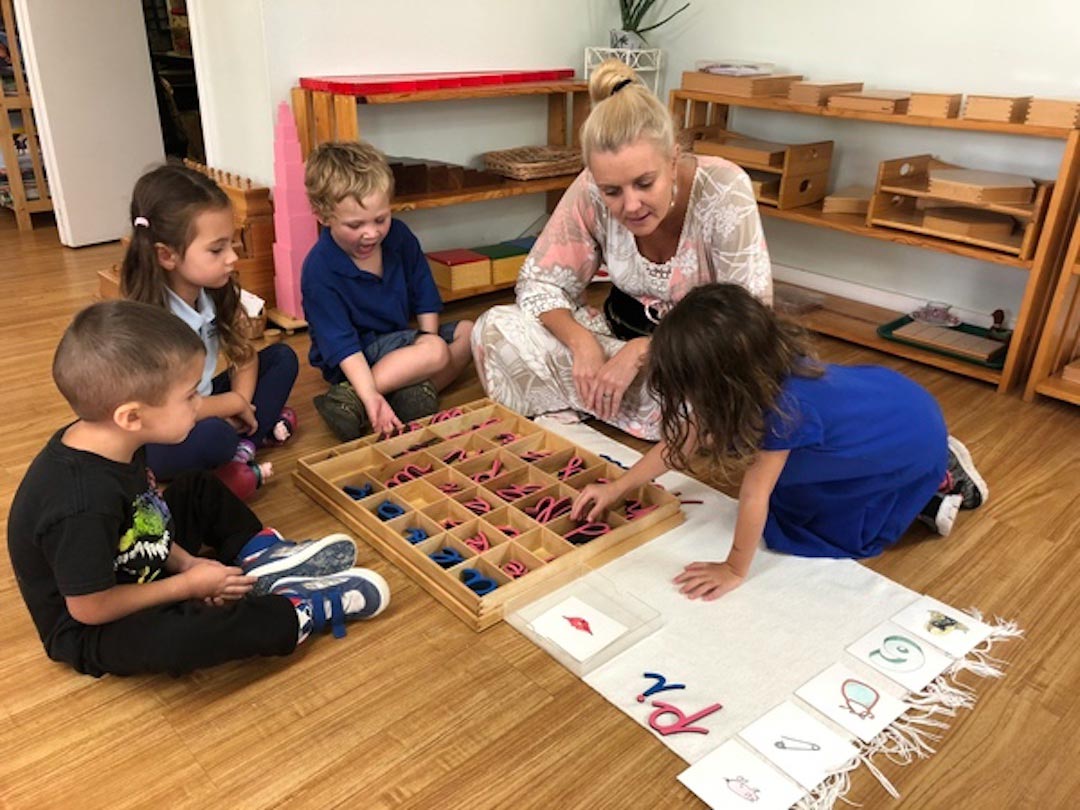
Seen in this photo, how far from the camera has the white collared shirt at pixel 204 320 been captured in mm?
1667

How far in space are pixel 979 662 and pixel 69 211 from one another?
11.1 ft

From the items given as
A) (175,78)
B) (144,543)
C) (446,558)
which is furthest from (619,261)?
(175,78)

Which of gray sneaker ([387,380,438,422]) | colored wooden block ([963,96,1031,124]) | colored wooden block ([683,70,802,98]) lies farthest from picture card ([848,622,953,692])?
colored wooden block ([683,70,802,98])

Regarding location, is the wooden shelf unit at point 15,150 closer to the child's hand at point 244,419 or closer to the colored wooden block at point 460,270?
the colored wooden block at point 460,270

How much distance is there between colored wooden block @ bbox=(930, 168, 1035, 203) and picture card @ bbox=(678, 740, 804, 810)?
1.67m

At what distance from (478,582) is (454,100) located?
1.98 m

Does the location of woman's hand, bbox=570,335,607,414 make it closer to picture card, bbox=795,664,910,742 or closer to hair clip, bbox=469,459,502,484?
hair clip, bbox=469,459,502,484

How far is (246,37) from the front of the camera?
8.20ft

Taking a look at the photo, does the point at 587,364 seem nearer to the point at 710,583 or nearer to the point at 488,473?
the point at 488,473

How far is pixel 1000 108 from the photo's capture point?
2.19 m

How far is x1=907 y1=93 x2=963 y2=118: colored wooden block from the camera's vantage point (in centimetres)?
229

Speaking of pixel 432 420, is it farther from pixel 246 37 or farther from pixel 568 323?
pixel 246 37

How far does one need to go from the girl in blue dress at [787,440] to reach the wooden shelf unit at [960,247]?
72 centimetres

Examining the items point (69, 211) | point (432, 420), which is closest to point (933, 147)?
point (432, 420)
